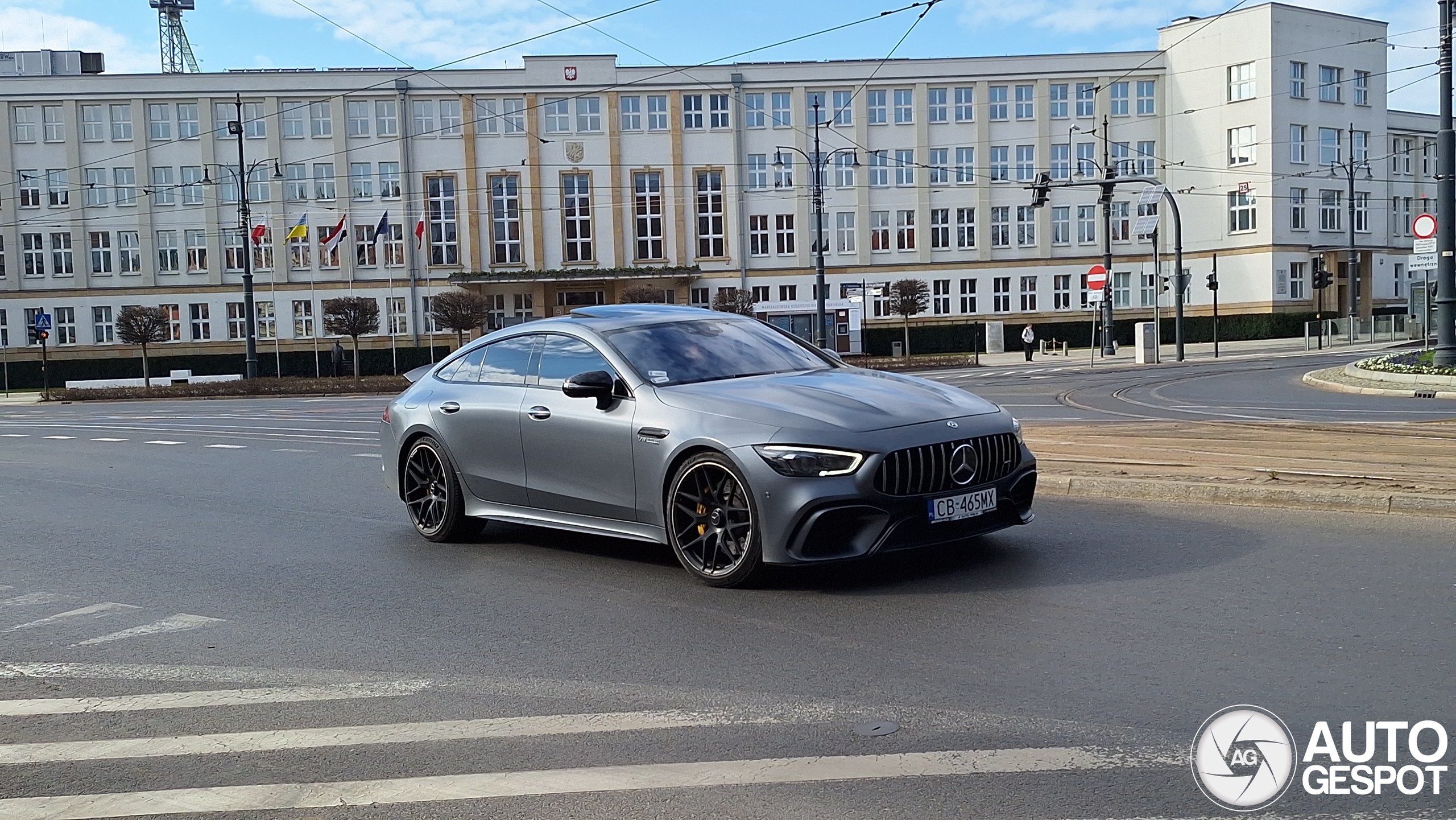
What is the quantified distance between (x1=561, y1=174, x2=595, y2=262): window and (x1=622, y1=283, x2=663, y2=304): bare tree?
3.10 meters

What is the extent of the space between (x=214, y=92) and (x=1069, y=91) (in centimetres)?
4442

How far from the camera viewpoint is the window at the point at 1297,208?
6875 centimetres

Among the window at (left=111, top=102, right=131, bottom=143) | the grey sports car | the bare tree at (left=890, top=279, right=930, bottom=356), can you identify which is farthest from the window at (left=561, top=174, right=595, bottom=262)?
the grey sports car

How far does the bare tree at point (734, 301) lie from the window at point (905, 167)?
1402cm

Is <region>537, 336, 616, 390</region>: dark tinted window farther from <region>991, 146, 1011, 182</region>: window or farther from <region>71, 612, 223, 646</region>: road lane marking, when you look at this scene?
<region>991, 146, 1011, 182</region>: window

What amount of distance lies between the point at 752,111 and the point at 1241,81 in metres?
24.6

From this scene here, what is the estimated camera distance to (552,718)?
4.94 m

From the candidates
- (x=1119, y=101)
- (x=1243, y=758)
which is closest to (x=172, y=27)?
(x=1119, y=101)

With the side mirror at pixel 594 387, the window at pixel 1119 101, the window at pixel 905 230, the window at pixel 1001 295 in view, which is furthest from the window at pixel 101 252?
the side mirror at pixel 594 387

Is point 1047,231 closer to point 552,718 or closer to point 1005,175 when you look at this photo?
point 1005,175

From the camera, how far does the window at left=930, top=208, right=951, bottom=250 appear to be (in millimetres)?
73250

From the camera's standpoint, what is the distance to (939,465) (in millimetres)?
7020

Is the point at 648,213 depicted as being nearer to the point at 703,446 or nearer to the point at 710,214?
the point at 710,214

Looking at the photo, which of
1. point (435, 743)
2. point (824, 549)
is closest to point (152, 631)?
point (435, 743)
